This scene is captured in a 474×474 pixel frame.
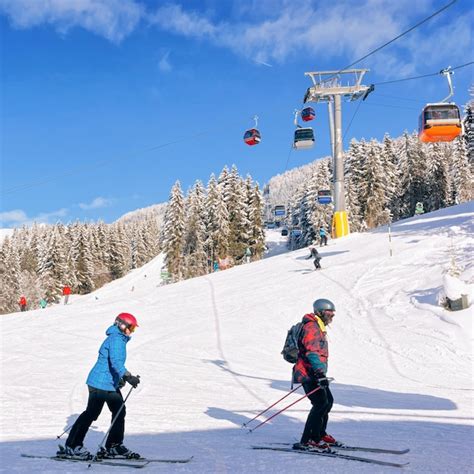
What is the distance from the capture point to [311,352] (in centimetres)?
570

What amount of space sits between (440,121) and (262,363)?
11.4 m

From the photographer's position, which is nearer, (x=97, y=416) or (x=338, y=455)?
(x=338, y=455)

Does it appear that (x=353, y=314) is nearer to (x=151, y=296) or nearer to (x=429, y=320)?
(x=429, y=320)

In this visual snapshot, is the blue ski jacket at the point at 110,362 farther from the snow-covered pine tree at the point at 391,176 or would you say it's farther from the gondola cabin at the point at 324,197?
the snow-covered pine tree at the point at 391,176

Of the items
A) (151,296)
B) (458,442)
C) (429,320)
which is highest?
(151,296)

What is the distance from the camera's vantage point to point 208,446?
6.35m

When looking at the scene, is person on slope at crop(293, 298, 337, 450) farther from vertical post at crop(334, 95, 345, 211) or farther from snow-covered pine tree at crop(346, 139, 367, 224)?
snow-covered pine tree at crop(346, 139, 367, 224)

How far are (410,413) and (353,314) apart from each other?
8.98 meters

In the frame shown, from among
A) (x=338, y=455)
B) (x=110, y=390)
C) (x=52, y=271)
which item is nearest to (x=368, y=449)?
(x=338, y=455)

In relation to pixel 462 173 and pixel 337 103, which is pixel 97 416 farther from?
pixel 462 173

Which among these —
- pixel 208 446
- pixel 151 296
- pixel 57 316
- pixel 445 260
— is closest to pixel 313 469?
pixel 208 446

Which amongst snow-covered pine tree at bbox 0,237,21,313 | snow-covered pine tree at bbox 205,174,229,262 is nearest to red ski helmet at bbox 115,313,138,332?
snow-covered pine tree at bbox 205,174,229,262

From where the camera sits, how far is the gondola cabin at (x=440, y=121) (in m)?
18.8

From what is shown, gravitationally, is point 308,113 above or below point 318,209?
below
